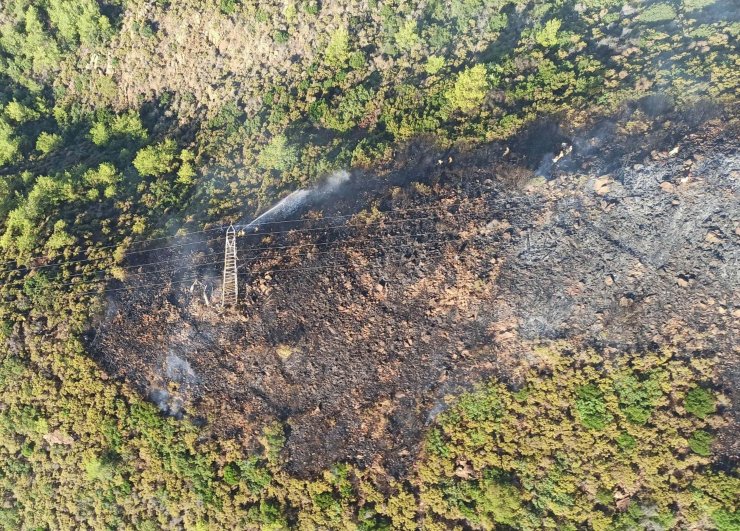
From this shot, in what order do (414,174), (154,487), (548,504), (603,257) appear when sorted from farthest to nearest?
(414,174)
(154,487)
(603,257)
(548,504)

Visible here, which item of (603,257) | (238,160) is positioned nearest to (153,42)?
(238,160)

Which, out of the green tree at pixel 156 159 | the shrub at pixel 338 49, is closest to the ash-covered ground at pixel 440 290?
the green tree at pixel 156 159

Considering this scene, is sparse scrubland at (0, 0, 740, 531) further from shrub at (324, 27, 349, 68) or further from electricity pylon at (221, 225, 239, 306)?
electricity pylon at (221, 225, 239, 306)

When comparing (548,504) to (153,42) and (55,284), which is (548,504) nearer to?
(55,284)

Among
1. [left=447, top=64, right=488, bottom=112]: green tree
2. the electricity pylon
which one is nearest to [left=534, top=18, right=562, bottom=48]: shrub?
[left=447, top=64, right=488, bottom=112]: green tree

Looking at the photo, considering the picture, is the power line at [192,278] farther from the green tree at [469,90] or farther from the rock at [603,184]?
the green tree at [469,90]

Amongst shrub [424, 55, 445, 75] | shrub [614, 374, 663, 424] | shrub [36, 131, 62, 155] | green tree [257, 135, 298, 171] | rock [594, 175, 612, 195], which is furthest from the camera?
shrub [36, 131, 62, 155]

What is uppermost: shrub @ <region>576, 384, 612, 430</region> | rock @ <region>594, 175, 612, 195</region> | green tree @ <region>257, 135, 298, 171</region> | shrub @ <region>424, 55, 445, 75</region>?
shrub @ <region>424, 55, 445, 75</region>

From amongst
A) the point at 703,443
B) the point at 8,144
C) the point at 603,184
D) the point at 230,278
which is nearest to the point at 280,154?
the point at 230,278
